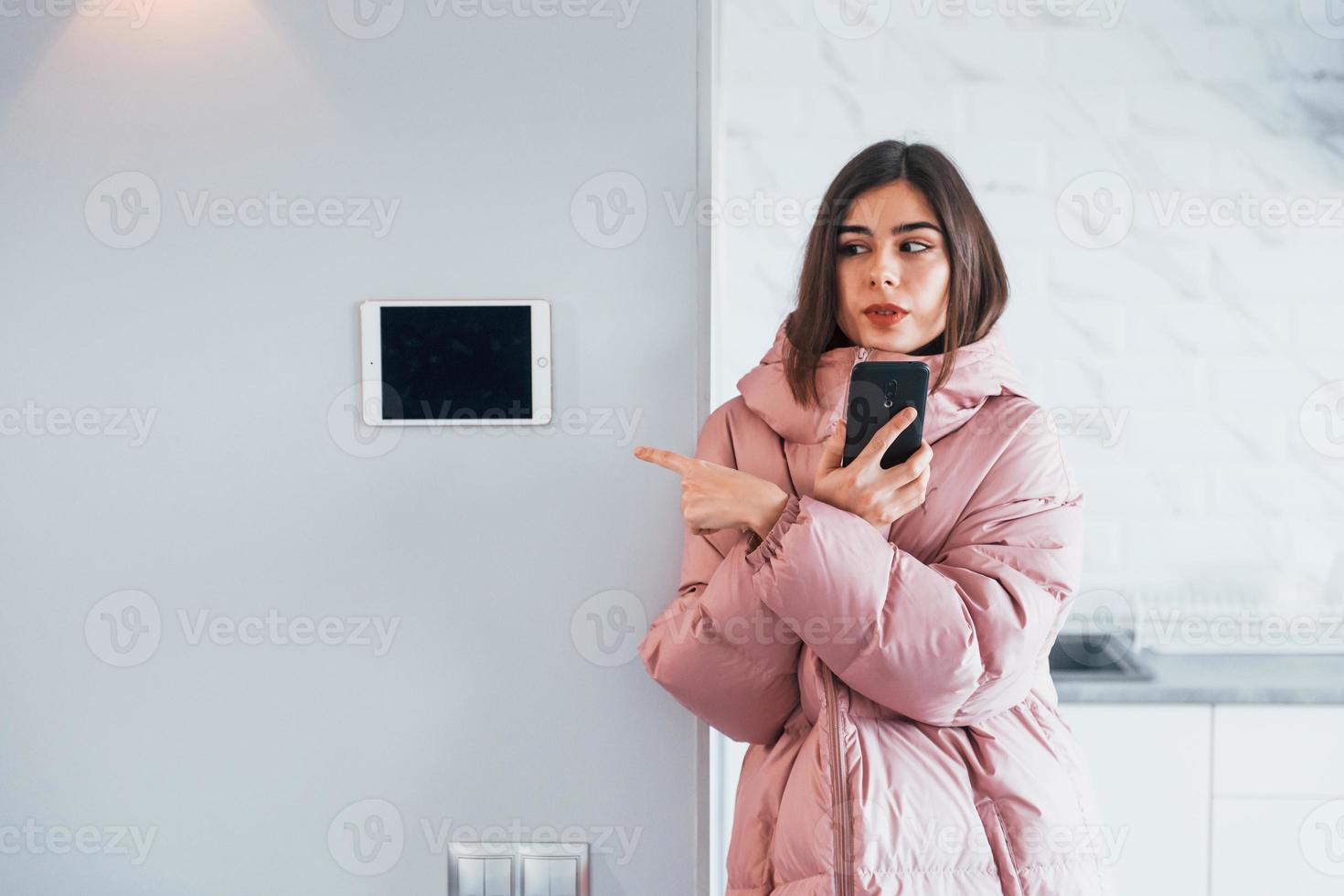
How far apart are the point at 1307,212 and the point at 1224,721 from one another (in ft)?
2.66

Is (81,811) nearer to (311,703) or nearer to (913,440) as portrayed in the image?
(311,703)

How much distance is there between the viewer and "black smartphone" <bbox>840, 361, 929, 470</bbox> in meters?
0.79

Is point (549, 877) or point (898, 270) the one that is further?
point (549, 877)

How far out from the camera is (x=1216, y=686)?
1240mm

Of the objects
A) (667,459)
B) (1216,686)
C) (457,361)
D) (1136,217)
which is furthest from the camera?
(1136,217)

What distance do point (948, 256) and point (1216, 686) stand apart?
77 cm

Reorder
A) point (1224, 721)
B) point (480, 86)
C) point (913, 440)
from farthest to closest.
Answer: point (1224, 721) < point (480, 86) < point (913, 440)

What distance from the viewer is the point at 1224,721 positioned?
1247 millimetres

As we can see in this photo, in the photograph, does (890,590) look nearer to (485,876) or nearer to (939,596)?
(939,596)

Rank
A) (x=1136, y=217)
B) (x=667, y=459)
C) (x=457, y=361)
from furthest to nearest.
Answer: (x=1136, y=217), (x=457, y=361), (x=667, y=459)

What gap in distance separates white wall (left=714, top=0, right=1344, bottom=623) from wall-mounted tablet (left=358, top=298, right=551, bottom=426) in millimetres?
496

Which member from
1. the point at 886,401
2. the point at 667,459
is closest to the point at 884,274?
the point at 886,401

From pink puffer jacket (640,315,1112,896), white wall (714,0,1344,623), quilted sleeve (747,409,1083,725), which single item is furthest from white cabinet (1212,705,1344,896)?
quilted sleeve (747,409,1083,725)

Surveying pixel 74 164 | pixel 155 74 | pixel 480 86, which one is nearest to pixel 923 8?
pixel 480 86
